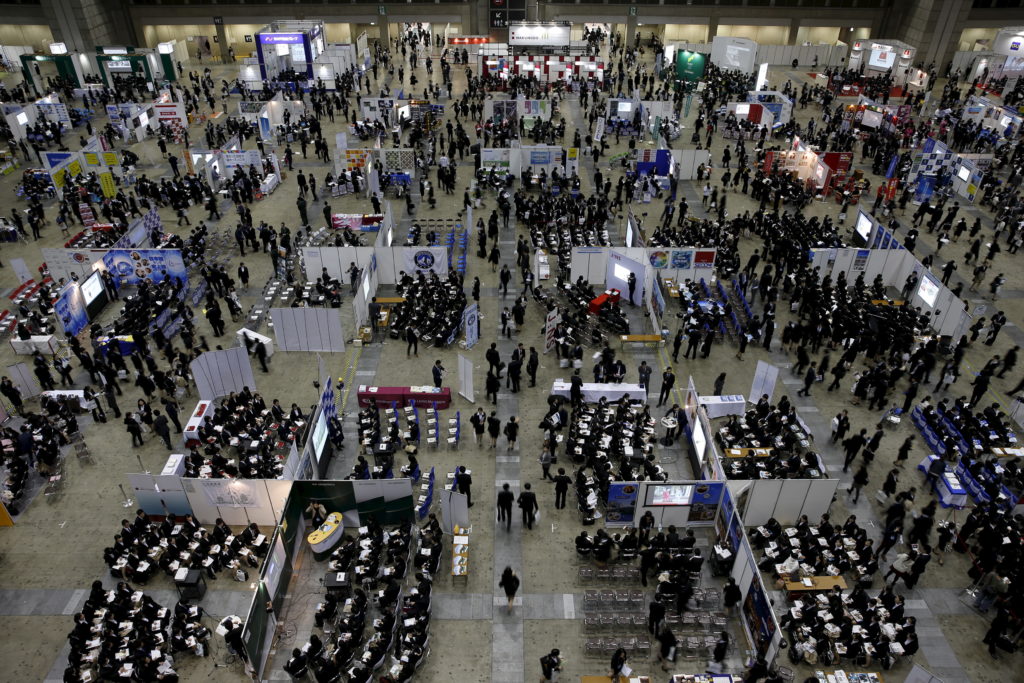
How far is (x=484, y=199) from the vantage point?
38250 mm

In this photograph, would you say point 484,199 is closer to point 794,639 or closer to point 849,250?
point 849,250

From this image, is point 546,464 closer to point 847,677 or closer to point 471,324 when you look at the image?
point 471,324

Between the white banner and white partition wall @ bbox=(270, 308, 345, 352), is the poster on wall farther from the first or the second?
white partition wall @ bbox=(270, 308, 345, 352)

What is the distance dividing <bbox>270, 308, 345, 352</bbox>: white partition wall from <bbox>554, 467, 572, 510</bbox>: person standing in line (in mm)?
10630

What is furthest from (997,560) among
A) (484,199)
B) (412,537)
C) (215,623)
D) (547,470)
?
(484,199)

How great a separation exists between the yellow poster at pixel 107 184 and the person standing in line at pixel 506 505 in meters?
31.1

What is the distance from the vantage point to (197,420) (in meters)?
21.5

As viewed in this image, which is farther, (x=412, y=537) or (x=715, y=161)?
(x=715, y=161)

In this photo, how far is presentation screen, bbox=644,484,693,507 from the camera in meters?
18.1

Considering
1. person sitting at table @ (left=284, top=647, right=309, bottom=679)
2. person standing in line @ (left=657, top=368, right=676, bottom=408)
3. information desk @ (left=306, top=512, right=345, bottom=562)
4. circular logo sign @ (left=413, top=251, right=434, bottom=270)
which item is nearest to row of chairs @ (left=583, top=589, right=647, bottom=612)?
person sitting at table @ (left=284, top=647, right=309, bottom=679)

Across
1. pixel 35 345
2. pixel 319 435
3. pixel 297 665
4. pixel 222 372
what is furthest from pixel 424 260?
pixel 297 665

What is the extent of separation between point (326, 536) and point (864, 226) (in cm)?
2758

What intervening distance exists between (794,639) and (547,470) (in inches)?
299

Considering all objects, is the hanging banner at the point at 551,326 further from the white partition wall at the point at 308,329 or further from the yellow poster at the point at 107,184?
the yellow poster at the point at 107,184
